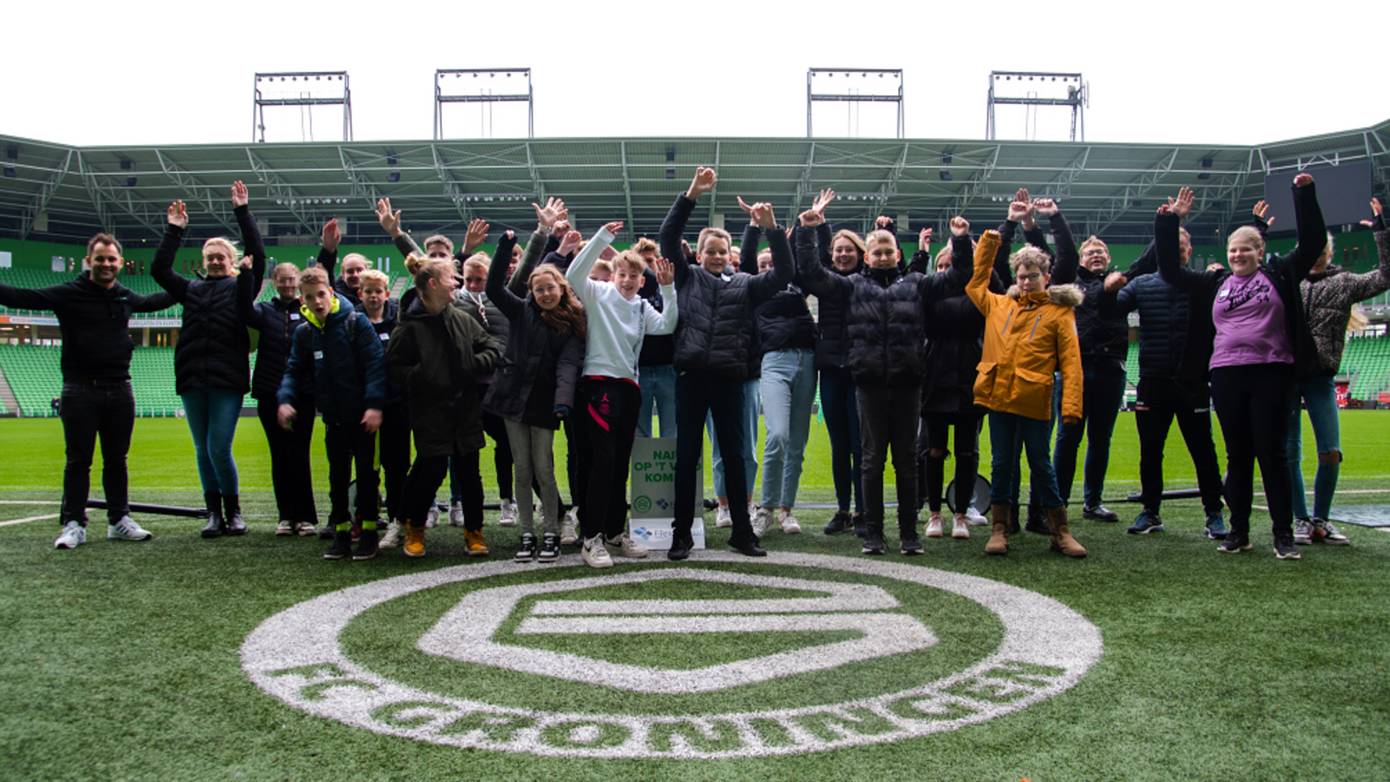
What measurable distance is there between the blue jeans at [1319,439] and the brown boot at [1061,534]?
1.39m

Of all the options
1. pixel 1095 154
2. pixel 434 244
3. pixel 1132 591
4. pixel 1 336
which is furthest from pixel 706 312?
pixel 1 336

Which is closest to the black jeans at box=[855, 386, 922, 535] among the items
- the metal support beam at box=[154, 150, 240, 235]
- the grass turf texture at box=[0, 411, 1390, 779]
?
the grass turf texture at box=[0, 411, 1390, 779]

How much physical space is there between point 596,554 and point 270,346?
9.87ft

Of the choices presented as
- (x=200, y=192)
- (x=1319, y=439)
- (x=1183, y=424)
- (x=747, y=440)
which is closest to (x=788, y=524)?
(x=747, y=440)

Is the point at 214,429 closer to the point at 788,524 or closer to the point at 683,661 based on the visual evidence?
the point at 788,524

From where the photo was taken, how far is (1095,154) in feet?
116

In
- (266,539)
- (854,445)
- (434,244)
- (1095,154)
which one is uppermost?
(1095,154)

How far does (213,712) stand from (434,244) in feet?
12.8

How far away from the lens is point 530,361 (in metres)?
5.31

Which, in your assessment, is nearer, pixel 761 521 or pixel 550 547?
pixel 550 547

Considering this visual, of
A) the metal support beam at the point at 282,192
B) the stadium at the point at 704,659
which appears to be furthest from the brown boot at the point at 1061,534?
the metal support beam at the point at 282,192

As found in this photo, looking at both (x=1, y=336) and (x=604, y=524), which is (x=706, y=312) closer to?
(x=604, y=524)

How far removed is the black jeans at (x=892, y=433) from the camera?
5520 millimetres

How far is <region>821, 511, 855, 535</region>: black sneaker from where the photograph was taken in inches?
251
